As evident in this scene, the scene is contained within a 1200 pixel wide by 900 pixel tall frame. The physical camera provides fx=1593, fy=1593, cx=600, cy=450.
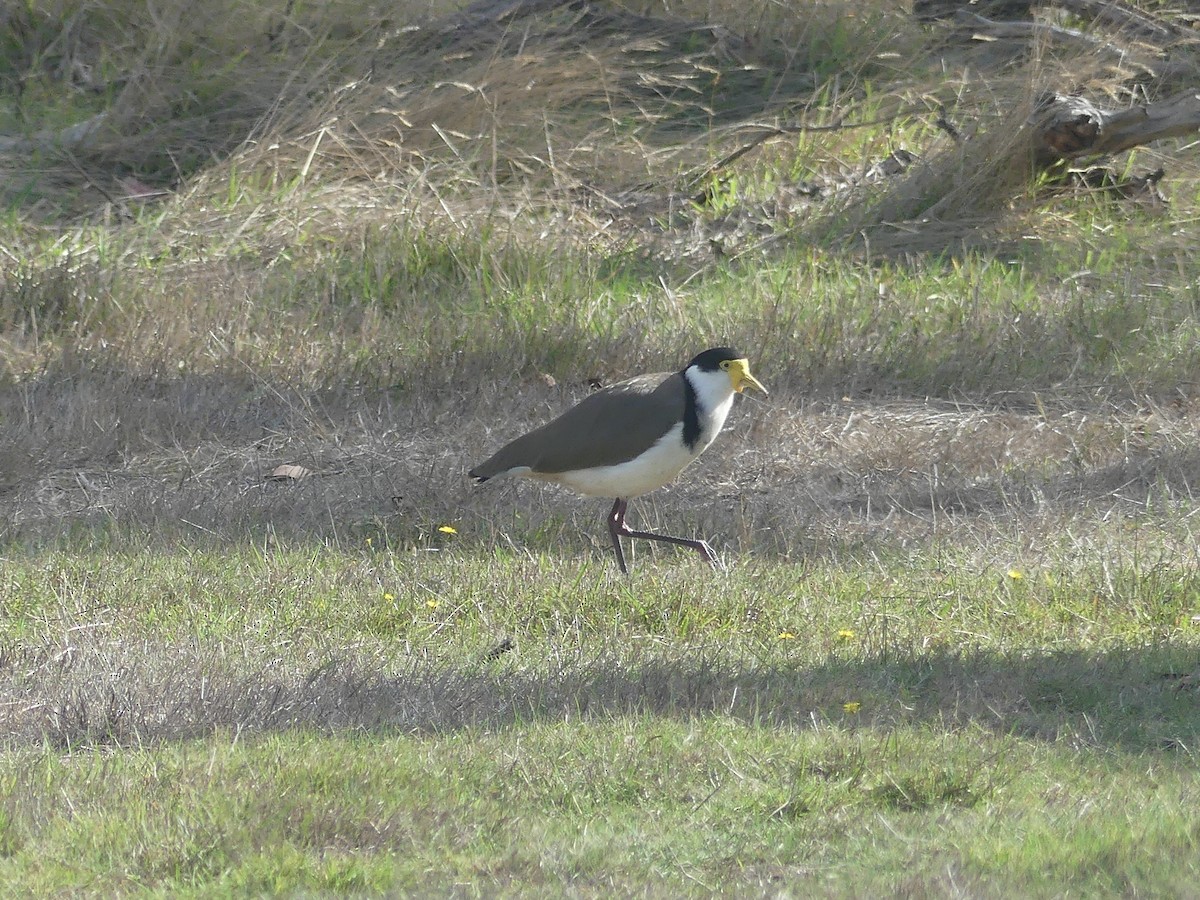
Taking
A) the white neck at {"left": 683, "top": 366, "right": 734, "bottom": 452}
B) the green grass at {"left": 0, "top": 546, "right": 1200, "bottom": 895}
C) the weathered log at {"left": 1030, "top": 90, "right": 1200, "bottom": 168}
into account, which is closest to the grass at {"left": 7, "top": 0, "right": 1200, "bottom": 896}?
the green grass at {"left": 0, "top": 546, "right": 1200, "bottom": 895}

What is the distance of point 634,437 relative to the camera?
254 inches

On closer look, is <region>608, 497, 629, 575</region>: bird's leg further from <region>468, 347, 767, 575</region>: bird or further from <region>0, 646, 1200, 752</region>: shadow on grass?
<region>0, 646, 1200, 752</region>: shadow on grass

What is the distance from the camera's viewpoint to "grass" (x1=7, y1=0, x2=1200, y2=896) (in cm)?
387

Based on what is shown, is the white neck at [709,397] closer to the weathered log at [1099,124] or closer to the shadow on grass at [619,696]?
the shadow on grass at [619,696]

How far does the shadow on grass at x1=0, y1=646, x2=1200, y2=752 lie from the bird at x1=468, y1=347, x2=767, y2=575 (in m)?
1.46

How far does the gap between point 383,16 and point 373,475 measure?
6.50m

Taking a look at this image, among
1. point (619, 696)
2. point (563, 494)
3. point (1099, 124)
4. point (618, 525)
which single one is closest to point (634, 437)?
point (618, 525)

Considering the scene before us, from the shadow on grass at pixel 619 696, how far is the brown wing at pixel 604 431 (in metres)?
1.49

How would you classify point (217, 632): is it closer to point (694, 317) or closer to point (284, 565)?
point (284, 565)

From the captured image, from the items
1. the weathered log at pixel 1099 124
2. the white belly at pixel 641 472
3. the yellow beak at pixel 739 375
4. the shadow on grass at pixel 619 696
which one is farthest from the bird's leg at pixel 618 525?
the weathered log at pixel 1099 124

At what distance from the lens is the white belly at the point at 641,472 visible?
21.2ft

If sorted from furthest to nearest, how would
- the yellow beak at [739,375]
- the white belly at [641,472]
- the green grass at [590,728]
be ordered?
the yellow beak at [739,375] < the white belly at [641,472] < the green grass at [590,728]

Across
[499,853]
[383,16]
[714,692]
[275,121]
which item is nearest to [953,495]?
[714,692]

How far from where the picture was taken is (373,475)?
25.3ft
